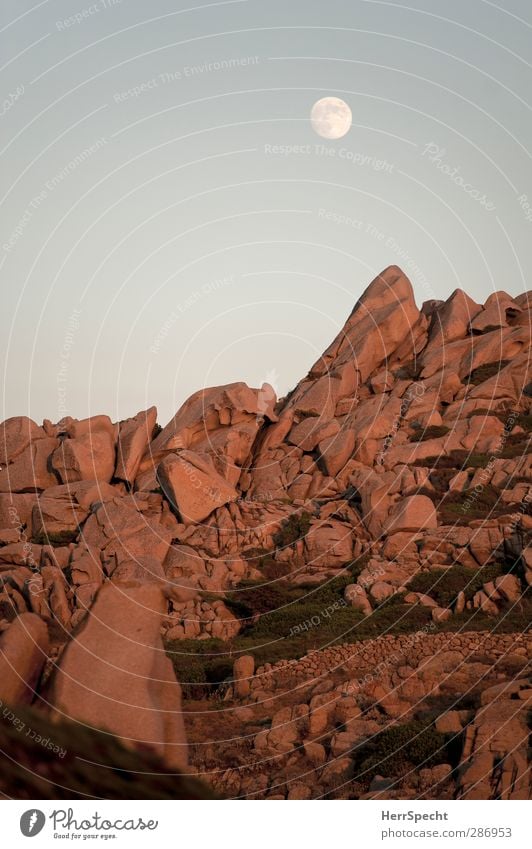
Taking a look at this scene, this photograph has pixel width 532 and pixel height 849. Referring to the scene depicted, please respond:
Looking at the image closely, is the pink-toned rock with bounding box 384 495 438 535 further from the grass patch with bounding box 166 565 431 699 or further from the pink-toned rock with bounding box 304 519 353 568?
the grass patch with bounding box 166 565 431 699

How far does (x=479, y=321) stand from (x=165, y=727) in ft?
192

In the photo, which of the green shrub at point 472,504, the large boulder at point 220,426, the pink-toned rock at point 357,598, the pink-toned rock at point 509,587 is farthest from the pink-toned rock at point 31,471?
the pink-toned rock at point 509,587

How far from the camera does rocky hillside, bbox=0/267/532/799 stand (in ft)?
46.9

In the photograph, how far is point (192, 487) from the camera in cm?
4866

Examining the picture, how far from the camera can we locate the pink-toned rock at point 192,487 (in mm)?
48125

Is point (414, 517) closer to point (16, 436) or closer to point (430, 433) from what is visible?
point (430, 433)

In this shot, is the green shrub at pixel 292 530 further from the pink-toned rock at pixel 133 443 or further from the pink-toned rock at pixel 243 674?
the pink-toned rock at pixel 243 674

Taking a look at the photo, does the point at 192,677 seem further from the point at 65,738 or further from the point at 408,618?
the point at 65,738

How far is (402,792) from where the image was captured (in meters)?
16.7

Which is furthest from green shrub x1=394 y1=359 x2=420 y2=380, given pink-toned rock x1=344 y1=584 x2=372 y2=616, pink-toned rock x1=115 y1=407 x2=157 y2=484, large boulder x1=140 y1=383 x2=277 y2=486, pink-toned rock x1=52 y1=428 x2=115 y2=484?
pink-toned rock x1=344 y1=584 x2=372 y2=616

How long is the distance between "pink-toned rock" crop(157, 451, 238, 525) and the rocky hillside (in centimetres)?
15
